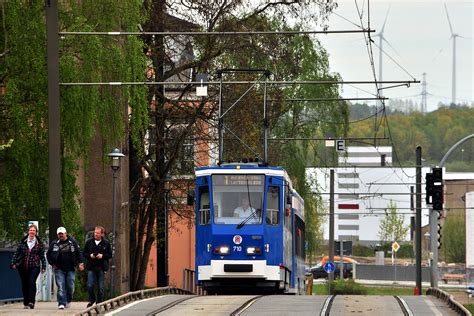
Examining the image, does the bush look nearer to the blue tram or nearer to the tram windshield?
the blue tram

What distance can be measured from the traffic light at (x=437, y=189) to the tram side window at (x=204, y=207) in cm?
1642

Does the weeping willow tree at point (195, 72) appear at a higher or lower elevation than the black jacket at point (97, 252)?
higher

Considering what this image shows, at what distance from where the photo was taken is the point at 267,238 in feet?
111

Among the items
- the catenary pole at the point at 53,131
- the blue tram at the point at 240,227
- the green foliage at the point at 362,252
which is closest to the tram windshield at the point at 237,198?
the blue tram at the point at 240,227

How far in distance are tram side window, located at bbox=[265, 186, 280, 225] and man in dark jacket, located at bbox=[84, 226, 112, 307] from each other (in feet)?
25.5

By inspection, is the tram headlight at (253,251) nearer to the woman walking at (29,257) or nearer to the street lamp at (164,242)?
the woman walking at (29,257)

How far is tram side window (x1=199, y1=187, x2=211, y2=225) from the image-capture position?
3381 centimetres

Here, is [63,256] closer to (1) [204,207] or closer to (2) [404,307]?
(2) [404,307]

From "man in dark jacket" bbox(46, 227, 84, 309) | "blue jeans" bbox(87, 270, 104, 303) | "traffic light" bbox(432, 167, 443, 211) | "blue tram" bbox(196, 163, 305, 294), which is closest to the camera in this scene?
"man in dark jacket" bbox(46, 227, 84, 309)

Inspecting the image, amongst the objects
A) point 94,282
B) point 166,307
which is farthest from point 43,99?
point 166,307

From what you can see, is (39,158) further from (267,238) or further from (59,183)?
(267,238)

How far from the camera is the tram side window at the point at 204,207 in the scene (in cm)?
3381

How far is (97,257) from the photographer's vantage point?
88.0 feet

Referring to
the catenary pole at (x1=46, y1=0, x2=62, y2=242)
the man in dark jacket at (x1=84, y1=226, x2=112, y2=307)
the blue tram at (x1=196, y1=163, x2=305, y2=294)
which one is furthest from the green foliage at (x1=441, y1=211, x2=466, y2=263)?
the man in dark jacket at (x1=84, y1=226, x2=112, y2=307)
